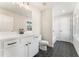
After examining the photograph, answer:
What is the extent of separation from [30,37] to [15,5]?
127 cm

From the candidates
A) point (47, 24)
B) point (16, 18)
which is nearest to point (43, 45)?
point (47, 24)

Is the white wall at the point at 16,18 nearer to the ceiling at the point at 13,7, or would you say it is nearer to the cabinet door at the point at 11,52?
the ceiling at the point at 13,7

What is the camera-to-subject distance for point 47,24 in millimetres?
4773

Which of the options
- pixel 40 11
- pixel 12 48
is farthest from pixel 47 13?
pixel 12 48

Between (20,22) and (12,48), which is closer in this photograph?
(12,48)

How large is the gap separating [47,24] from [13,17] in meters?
2.46

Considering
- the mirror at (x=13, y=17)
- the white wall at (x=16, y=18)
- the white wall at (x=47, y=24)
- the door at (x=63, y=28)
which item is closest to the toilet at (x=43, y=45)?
the white wall at (x=47, y=24)

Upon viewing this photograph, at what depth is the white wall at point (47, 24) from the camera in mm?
4617

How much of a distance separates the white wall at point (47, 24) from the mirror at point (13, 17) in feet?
4.91

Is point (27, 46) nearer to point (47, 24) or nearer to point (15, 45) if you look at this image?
point (15, 45)

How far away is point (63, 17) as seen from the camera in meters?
6.19

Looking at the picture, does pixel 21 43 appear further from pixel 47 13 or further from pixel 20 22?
pixel 47 13

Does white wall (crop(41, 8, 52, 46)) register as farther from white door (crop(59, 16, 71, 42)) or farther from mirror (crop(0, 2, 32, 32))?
white door (crop(59, 16, 71, 42))

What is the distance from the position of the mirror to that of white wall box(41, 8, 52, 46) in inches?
58.9
